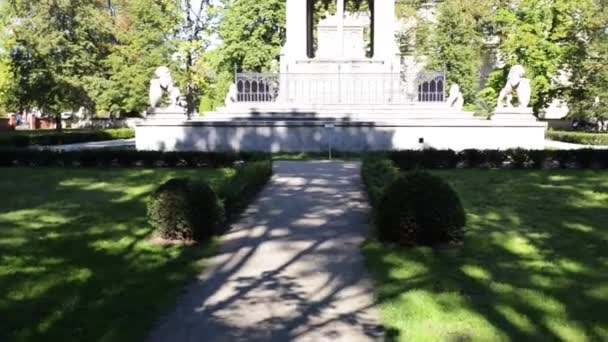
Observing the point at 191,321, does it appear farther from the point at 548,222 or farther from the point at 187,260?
the point at 548,222

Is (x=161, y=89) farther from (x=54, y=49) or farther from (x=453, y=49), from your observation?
(x=54, y=49)

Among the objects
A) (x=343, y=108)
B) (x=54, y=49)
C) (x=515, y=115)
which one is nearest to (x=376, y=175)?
(x=515, y=115)

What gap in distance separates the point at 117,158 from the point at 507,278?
1402cm

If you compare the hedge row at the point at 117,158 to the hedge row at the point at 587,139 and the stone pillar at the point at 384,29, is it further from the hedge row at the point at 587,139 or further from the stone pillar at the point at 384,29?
the hedge row at the point at 587,139

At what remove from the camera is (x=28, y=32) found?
4906cm

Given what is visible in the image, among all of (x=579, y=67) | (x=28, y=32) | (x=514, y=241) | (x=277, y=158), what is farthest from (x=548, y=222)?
(x=28, y=32)

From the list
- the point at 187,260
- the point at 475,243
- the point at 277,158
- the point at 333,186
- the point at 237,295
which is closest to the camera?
the point at 237,295

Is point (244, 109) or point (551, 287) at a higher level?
point (244, 109)

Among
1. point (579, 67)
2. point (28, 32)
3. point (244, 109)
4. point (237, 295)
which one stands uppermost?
point (28, 32)

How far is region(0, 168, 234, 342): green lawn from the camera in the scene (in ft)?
18.1

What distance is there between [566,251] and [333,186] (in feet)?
20.3

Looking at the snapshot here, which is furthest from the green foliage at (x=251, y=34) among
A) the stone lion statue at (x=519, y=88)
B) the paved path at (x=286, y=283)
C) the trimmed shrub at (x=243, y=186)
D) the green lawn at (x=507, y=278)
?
the green lawn at (x=507, y=278)

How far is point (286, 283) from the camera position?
6.89 metres

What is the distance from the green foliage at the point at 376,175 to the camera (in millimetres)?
10211
